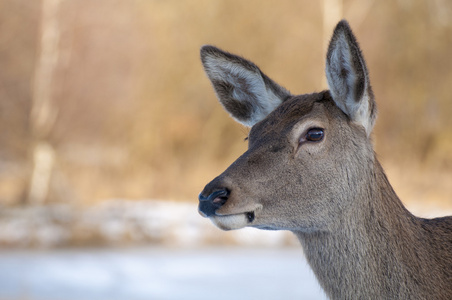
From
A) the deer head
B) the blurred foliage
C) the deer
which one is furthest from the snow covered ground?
the deer head

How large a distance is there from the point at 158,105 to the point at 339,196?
1589cm

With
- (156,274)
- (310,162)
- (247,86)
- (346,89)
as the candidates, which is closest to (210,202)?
(310,162)

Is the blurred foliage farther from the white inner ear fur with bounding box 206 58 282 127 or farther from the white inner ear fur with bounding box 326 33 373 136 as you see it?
the white inner ear fur with bounding box 326 33 373 136

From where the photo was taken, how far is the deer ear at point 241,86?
3.48 metres

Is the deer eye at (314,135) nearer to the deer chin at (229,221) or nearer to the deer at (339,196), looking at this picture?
the deer at (339,196)

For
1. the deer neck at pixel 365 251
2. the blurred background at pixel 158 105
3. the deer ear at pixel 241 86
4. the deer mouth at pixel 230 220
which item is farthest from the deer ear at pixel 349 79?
the blurred background at pixel 158 105

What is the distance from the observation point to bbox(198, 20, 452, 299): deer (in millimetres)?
2941

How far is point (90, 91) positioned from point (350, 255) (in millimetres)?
14223

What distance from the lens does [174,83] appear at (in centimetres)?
1878

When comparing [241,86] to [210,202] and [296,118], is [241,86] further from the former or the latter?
[210,202]

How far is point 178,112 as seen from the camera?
19.3m

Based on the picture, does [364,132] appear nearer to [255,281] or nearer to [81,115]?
[255,281]

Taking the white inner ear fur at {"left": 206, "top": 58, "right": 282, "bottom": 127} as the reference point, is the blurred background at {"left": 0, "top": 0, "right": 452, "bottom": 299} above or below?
above

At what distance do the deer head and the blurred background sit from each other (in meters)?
9.09
